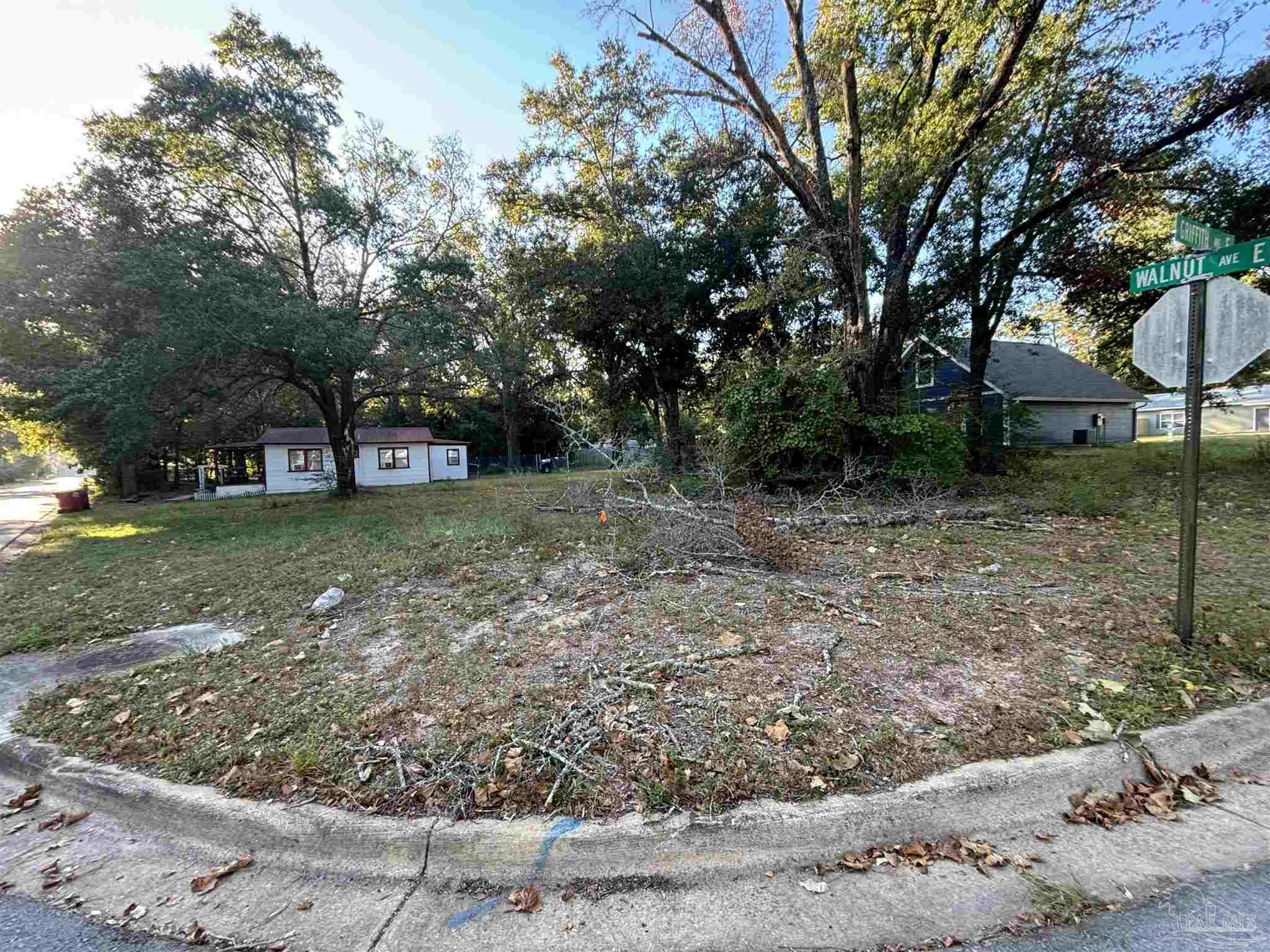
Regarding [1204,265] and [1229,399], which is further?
[1229,399]

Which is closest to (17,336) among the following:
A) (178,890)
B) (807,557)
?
(178,890)

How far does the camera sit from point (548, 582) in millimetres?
5133

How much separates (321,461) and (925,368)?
24433 millimetres

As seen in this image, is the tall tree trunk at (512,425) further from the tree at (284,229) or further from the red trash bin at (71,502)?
the red trash bin at (71,502)

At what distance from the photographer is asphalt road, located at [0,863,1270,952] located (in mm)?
1526

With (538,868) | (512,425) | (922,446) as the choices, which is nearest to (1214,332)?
(538,868)

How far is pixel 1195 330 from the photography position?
9.83 feet

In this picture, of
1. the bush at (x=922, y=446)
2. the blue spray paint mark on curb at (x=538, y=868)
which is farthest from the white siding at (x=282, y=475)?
the blue spray paint mark on curb at (x=538, y=868)

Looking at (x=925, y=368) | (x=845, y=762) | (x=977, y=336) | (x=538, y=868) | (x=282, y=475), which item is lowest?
(x=538, y=868)

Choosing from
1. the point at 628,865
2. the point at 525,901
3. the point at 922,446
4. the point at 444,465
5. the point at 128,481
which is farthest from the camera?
the point at 444,465

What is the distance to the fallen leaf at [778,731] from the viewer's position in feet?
7.64

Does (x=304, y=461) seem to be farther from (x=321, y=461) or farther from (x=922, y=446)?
(x=922, y=446)

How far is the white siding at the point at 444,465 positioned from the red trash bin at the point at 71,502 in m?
12.5

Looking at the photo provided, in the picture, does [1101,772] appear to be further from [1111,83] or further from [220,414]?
[220,414]
